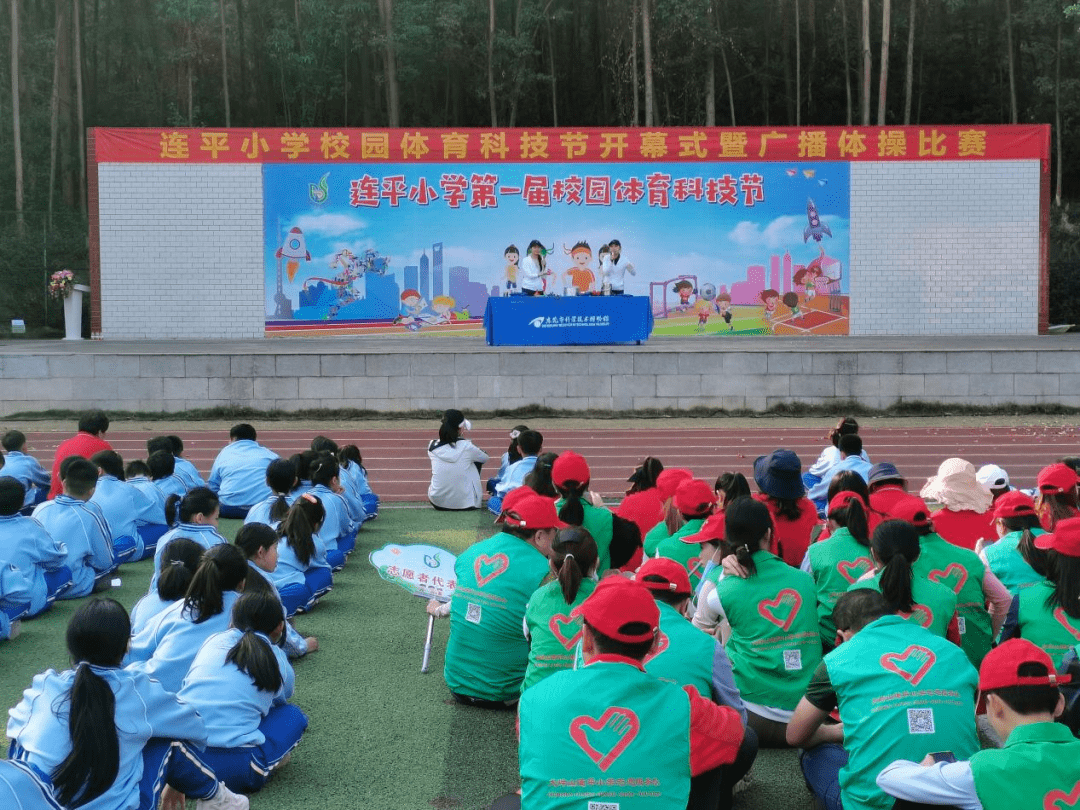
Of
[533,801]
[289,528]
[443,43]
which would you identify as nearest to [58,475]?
[289,528]

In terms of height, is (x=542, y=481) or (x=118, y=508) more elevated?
(x=542, y=481)

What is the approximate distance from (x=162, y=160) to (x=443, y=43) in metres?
15.1

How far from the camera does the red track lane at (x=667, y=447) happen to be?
1308cm

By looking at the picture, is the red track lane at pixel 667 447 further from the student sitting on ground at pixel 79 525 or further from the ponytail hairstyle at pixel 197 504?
the ponytail hairstyle at pixel 197 504

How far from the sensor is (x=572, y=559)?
13.9ft

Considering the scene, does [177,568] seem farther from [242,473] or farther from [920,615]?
[242,473]

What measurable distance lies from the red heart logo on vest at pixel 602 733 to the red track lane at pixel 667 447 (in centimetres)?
908

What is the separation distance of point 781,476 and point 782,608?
1.52m

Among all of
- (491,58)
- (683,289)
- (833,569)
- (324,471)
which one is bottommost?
(833,569)

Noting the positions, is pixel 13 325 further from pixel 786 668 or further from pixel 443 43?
pixel 786 668

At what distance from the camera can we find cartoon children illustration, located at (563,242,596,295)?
80.3 ft

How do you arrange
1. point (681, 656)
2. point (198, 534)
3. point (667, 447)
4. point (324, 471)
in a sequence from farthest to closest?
point (667, 447) → point (324, 471) → point (198, 534) → point (681, 656)

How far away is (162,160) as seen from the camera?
24641 millimetres

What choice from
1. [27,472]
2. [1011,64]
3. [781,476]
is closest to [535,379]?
[27,472]
